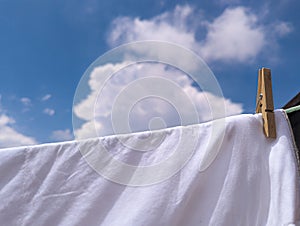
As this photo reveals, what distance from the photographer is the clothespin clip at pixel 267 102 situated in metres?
0.87

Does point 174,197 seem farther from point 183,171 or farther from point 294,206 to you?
point 294,206

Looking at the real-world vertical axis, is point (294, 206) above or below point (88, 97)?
below

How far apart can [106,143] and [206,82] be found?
31cm

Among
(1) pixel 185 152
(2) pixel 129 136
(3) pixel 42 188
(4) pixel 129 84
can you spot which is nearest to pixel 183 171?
(1) pixel 185 152

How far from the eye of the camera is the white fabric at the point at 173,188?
2.74ft

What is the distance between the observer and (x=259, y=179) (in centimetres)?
85

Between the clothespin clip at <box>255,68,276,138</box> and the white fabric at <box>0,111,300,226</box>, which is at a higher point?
the clothespin clip at <box>255,68,276,138</box>

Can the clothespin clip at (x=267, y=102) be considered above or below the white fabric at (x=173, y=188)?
above

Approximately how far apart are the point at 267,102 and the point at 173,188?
1.04 ft

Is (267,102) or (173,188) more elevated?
(267,102)

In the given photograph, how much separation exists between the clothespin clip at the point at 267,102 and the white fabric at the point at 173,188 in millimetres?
18

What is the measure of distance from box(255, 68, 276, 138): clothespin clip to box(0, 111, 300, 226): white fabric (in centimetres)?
2

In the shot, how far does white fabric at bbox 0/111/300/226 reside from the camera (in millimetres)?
834

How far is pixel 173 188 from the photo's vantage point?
0.88m
